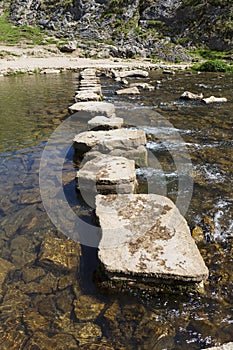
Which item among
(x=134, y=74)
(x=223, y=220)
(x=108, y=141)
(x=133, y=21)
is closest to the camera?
(x=223, y=220)

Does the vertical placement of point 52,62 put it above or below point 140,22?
below

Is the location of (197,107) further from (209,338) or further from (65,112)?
(209,338)

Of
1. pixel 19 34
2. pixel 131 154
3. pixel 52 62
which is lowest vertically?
pixel 52 62

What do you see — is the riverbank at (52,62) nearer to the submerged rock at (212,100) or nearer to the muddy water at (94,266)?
the submerged rock at (212,100)

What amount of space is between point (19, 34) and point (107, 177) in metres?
62.9

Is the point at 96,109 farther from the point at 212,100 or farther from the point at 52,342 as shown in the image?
the point at 52,342

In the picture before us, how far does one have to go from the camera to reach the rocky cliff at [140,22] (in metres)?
43.7

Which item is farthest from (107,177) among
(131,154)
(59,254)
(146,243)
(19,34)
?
(19,34)

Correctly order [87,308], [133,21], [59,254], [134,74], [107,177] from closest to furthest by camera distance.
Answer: [87,308], [59,254], [107,177], [134,74], [133,21]

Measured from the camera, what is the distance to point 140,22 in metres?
55.0

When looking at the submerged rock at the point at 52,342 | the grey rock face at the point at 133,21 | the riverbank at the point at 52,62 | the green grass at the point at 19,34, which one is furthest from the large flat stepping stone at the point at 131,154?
the green grass at the point at 19,34

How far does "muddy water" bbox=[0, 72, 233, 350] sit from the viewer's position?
2.53 meters

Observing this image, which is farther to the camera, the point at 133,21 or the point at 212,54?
the point at 133,21

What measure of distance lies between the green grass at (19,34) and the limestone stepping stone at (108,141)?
50759 millimetres
